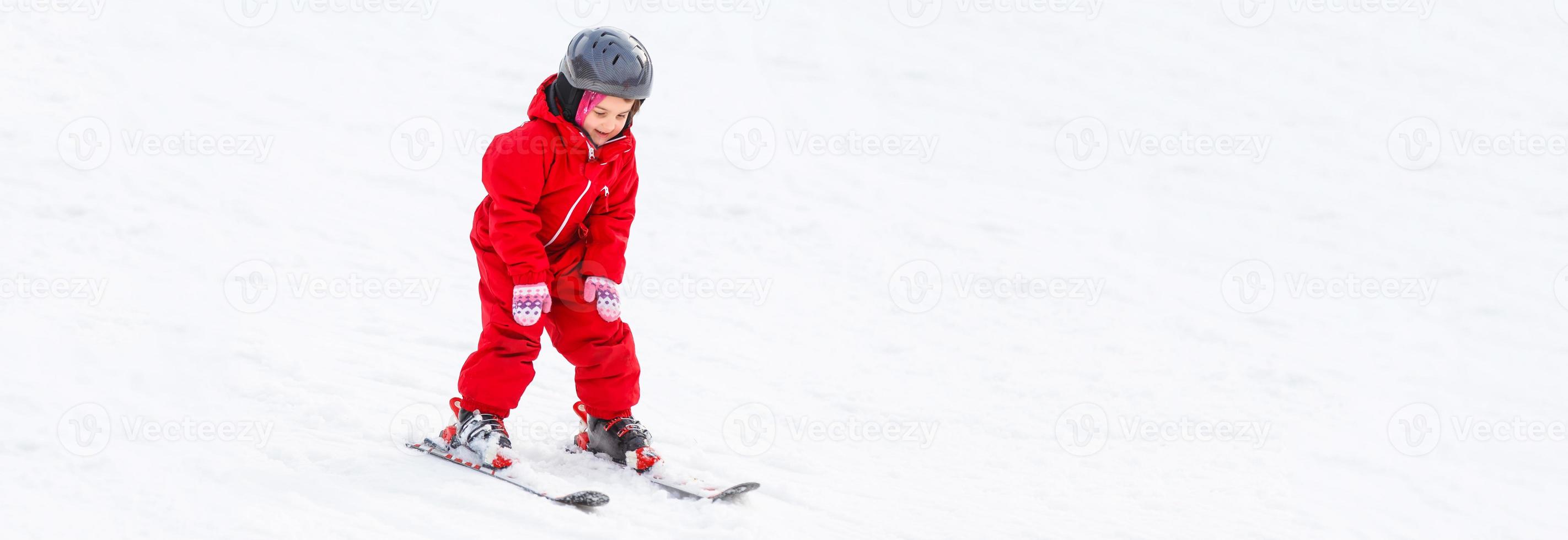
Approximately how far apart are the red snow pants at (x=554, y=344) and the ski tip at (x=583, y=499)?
0.43 meters

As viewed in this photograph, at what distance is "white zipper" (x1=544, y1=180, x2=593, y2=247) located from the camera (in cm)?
399

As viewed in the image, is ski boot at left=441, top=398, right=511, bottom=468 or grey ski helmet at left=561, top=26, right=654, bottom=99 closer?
grey ski helmet at left=561, top=26, right=654, bottom=99

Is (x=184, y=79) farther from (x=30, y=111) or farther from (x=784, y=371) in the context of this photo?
(x=784, y=371)

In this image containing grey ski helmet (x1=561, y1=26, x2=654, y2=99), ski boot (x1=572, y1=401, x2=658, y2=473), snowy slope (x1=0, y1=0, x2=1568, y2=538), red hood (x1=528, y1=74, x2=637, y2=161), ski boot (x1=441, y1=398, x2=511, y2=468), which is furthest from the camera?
snowy slope (x1=0, y1=0, x2=1568, y2=538)

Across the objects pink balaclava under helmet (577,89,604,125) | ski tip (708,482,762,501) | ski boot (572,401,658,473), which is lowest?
ski tip (708,482,762,501)

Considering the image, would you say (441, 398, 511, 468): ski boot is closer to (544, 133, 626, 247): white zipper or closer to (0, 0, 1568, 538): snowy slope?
(0, 0, 1568, 538): snowy slope

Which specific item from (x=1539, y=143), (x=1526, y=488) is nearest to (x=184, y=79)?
(x=1526, y=488)

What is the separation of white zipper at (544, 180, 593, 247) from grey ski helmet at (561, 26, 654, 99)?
382 millimetres

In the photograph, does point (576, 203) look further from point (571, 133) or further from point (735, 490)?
point (735, 490)

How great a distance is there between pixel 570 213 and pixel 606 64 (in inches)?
23.0

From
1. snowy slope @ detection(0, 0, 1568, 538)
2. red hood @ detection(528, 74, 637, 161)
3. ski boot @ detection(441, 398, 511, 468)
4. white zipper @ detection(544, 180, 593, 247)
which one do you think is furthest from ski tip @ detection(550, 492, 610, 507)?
red hood @ detection(528, 74, 637, 161)

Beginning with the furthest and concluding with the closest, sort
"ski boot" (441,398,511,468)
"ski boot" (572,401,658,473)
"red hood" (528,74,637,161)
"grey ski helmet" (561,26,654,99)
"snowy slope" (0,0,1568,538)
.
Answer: "snowy slope" (0,0,1568,538) < "ski boot" (572,401,658,473) < "ski boot" (441,398,511,468) < "red hood" (528,74,637,161) < "grey ski helmet" (561,26,654,99)

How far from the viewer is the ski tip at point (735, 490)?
405 cm

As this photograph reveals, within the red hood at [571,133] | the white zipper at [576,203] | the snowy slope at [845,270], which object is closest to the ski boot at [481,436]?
the snowy slope at [845,270]
